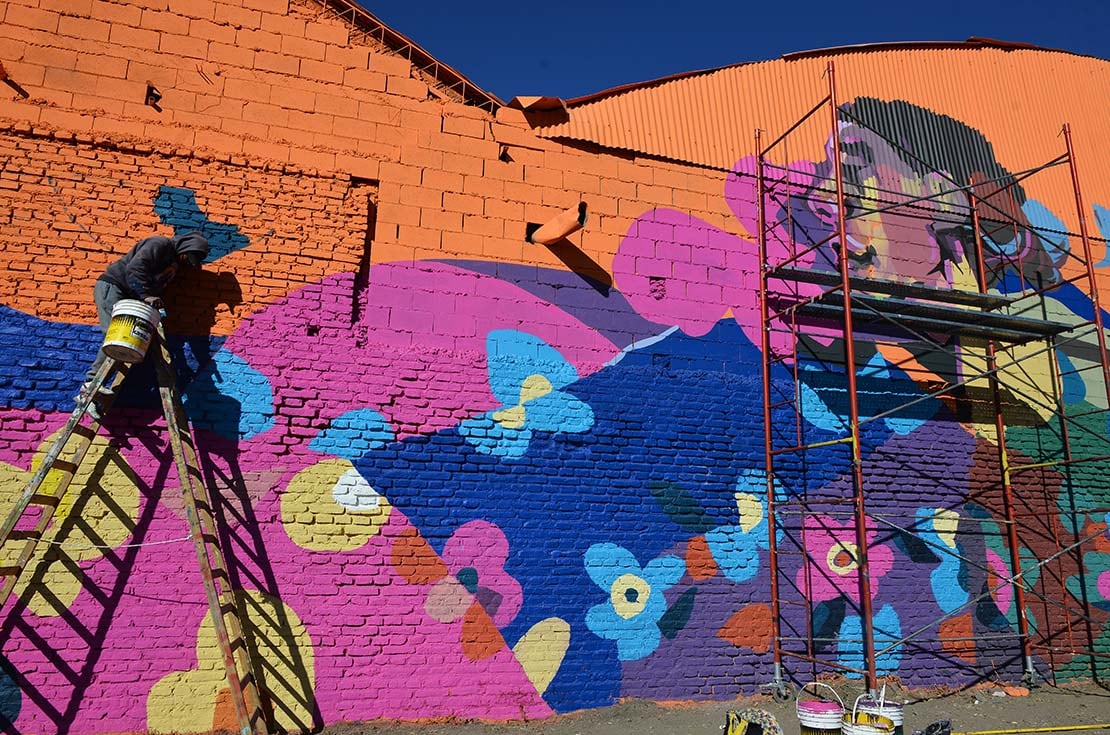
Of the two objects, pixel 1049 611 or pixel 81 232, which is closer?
pixel 81 232

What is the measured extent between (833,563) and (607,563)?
2420 mm

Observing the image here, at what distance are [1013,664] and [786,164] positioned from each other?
19.4 feet

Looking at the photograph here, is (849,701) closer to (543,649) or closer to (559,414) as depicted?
(543,649)

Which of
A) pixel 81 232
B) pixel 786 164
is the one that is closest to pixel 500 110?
pixel 786 164

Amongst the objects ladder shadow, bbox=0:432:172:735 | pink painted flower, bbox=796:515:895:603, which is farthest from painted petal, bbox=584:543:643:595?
ladder shadow, bbox=0:432:172:735

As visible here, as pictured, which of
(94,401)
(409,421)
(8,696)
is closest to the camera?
(8,696)

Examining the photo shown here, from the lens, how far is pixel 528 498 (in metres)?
7.22

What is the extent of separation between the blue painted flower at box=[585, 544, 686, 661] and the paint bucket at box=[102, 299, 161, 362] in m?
4.09

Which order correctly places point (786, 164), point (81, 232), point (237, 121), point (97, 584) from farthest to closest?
point (786, 164) → point (237, 121) → point (81, 232) → point (97, 584)

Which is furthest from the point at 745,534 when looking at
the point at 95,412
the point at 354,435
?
the point at 95,412

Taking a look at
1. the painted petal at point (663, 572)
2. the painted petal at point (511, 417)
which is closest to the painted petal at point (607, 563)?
the painted petal at point (663, 572)

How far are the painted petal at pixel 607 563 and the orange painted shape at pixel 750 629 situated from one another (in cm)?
109

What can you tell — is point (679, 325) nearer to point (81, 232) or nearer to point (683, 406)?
point (683, 406)

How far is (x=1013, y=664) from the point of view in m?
8.44
